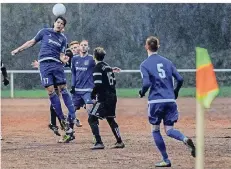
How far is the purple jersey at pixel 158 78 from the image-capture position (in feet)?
34.2

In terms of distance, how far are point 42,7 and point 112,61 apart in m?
5.05

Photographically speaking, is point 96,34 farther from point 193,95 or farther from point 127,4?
point 193,95

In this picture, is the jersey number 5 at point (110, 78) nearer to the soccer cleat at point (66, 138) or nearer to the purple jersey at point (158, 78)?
the soccer cleat at point (66, 138)

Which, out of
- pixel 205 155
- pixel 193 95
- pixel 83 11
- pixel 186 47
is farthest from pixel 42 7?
pixel 205 155

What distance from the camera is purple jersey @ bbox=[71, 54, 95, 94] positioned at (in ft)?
49.8

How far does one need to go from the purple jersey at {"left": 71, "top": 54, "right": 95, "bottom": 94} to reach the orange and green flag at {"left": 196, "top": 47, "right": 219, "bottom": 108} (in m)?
8.85

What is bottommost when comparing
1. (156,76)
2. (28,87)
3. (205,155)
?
(28,87)

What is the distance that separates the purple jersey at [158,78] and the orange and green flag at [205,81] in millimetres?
4012

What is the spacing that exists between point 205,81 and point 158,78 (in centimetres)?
417

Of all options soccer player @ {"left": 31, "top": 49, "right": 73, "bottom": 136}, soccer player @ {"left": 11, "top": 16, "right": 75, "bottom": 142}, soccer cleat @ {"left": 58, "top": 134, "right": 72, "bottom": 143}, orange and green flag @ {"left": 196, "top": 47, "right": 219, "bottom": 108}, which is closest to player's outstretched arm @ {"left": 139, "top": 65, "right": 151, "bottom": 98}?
soccer player @ {"left": 11, "top": 16, "right": 75, "bottom": 142}

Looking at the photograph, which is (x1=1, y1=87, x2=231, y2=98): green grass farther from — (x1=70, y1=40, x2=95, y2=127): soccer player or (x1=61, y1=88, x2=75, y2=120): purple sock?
(x1=61, y1=88, x2=75, y2=120): purple sock

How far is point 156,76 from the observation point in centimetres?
1044

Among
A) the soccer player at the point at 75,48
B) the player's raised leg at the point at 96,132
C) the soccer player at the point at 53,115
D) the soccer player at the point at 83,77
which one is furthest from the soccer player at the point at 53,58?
the soccer player at the point at 75,48

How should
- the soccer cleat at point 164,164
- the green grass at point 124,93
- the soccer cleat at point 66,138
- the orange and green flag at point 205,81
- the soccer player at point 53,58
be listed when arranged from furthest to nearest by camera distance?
the green grass at point 124,93 → the soccer cleat at point 66,138 → the soccer player at point 53,58 → the soccer cleat at point 164,164 → the orange and green flag at point 205,81
